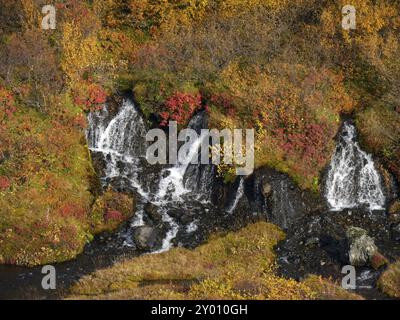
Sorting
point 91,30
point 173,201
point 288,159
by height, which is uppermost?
point 91,30

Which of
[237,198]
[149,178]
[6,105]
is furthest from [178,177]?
[6,105]

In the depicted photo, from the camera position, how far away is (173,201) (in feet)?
115

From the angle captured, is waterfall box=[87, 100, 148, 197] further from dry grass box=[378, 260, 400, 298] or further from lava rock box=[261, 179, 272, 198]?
dry grass box=[378, 260, 400, 298]

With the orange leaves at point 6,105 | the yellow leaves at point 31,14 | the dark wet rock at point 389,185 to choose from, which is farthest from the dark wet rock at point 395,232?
the yellow leaves at point 31,14

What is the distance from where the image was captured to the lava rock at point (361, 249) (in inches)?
1091

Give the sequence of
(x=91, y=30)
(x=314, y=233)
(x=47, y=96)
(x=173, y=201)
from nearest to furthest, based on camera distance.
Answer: (x=314, y=233)
(x=173, y=201)
(x=47, y=96)
(x=91, y=30)

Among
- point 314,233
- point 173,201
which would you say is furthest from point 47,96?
point 314,233

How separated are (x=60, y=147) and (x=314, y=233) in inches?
698

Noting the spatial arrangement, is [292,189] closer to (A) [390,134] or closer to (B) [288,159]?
(B) [288,159]

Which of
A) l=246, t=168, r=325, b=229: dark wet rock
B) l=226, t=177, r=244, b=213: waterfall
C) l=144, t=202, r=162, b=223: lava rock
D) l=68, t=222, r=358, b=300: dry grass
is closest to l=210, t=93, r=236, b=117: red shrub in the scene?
l=246, t=168, r=325, b=229: dark wet rock

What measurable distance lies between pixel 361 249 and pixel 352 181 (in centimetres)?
687

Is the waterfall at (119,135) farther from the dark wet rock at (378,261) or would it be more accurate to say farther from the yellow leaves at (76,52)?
the dark wet rock at (378,261)

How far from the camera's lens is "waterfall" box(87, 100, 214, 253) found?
33.4m

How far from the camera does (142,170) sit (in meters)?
37.4
